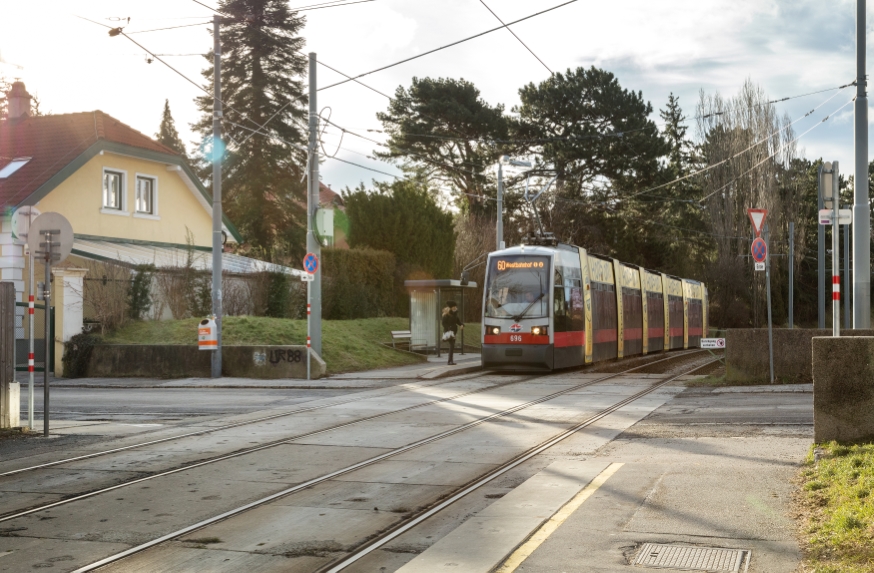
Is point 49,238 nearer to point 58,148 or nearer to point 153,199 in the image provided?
point 58,148

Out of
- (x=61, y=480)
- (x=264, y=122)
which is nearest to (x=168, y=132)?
(x=264, y=122)

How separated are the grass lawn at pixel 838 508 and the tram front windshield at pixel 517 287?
14361 mm

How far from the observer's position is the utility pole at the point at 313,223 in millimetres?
24125

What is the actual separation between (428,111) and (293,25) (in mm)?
9207

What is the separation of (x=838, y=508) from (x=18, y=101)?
38.0 metres

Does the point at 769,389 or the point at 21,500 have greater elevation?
the point at 769,389

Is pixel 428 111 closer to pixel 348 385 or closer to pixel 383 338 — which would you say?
pixel 383 338

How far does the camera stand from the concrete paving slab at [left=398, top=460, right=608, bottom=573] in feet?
20.6

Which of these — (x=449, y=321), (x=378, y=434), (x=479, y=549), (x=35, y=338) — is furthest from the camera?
(x=35, y=338)

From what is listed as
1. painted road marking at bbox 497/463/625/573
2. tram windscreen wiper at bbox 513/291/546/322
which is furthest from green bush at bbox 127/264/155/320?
painted road marking at bbox 497/463/625/573

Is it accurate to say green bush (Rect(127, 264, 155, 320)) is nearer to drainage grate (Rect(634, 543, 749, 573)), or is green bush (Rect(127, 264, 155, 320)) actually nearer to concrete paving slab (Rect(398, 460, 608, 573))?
concrete paving slab (Rect(398, 460, 608, 573))

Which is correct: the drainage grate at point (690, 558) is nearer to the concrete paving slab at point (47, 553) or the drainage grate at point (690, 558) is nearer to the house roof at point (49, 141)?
the concrete paving slab at point (47, 553)

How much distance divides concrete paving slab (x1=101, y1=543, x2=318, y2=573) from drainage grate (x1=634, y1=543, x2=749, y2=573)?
2.13 meters

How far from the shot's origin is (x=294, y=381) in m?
23.1
